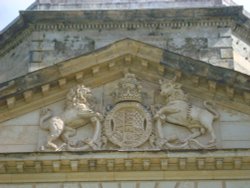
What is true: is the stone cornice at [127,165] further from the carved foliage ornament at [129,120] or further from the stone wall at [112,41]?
the stone wall at [112,41]

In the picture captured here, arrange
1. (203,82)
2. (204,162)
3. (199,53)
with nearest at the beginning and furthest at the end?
(204,162), (203,82), (199,53)

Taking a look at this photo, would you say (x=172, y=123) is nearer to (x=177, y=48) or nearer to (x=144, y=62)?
(x=144, y=62)

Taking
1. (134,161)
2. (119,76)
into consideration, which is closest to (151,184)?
(134,161)

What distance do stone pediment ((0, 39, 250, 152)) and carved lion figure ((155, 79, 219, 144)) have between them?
23mm

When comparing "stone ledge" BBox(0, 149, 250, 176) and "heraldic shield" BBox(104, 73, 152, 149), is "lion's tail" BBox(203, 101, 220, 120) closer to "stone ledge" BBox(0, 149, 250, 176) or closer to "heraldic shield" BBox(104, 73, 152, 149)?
"stone ledge" BBox(0, 149, 250, 176)

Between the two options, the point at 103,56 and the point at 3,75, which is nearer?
the point at 103,56

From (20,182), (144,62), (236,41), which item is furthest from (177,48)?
(20,182)

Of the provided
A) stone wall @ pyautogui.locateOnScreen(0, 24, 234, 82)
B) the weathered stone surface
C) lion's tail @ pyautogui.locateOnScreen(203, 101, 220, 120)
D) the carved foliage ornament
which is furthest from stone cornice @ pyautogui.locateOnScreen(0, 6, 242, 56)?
lion's tail @ pyautogui.locateOnScreen(203, 101, 220, 120)

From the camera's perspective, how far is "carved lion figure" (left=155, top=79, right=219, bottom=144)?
14.8 metres

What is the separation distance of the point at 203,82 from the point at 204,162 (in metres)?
2.17

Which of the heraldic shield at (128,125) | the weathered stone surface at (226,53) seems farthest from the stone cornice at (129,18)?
the heraldic shield at (128,125)

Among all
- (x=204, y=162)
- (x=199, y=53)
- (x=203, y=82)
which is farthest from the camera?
(x=199, y=53)

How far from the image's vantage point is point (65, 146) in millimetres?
14672

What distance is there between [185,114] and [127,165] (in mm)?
1930
